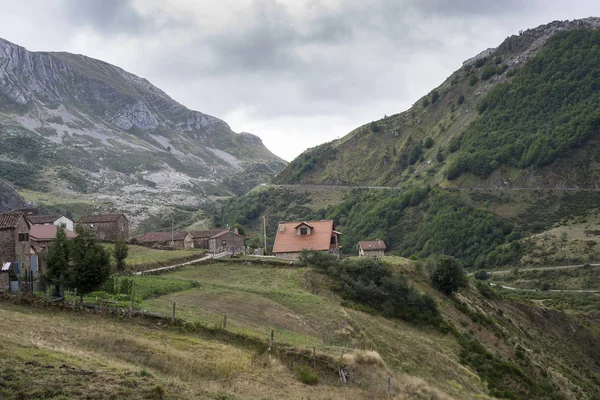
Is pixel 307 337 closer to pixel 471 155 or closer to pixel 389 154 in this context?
pixel 471 155

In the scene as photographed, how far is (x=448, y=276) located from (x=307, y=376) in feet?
115

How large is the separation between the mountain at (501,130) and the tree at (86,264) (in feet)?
385

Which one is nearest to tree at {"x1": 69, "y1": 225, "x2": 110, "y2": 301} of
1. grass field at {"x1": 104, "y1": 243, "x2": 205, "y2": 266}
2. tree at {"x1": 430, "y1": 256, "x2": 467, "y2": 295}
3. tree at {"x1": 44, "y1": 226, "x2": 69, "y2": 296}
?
tree at {"x1": 44, "y1": 226, "x2": 69, "y2": 296}

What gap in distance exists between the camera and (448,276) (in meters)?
53.6

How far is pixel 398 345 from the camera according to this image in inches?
1373

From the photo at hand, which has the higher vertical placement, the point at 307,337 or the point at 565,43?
the point at 565,43

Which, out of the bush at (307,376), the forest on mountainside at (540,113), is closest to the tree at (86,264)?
the bush at (307,376)

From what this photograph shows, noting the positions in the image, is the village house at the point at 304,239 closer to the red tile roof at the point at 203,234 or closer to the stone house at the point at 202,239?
the stone house at the point at 202,239

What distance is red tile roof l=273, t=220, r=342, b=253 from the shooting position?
2633 inches

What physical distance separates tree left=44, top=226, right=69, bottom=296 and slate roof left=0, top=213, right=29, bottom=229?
1103 centimetres

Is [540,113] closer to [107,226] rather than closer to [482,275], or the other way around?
[482,275]

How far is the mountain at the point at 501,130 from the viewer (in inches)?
5202

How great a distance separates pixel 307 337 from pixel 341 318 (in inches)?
235

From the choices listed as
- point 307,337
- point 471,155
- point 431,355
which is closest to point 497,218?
point 471,155
